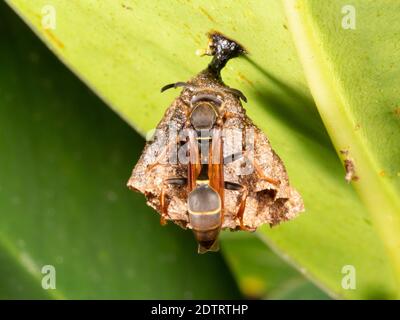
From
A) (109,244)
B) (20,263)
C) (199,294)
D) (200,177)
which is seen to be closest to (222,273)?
(199,294)

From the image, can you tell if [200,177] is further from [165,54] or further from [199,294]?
[199,294]

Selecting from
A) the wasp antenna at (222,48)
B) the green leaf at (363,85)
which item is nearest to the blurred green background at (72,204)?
the wasp antenna at (222,48)

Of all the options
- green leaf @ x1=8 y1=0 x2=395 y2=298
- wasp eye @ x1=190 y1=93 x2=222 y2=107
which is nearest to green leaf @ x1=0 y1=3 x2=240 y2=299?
green leaf @ x1=8 y1=0 x2=395 y2=298

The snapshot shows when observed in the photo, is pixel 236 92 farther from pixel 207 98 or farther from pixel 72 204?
pixel 72 204

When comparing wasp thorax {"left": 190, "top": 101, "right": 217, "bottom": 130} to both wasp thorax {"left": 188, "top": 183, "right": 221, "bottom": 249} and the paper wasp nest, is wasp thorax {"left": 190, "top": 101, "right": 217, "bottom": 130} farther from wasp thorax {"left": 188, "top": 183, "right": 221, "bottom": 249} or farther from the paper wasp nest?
wasp thorax {"left": 188, "top": 183, "right": 221, "bottom": 249}

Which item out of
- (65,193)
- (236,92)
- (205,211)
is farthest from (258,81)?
(65,193)

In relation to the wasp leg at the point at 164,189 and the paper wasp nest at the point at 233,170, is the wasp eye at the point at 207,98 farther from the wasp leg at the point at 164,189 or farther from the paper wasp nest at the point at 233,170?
the wasp leg at the point at 164,189

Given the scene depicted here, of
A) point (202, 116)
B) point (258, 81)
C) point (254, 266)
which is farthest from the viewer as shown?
point (254, 266)
